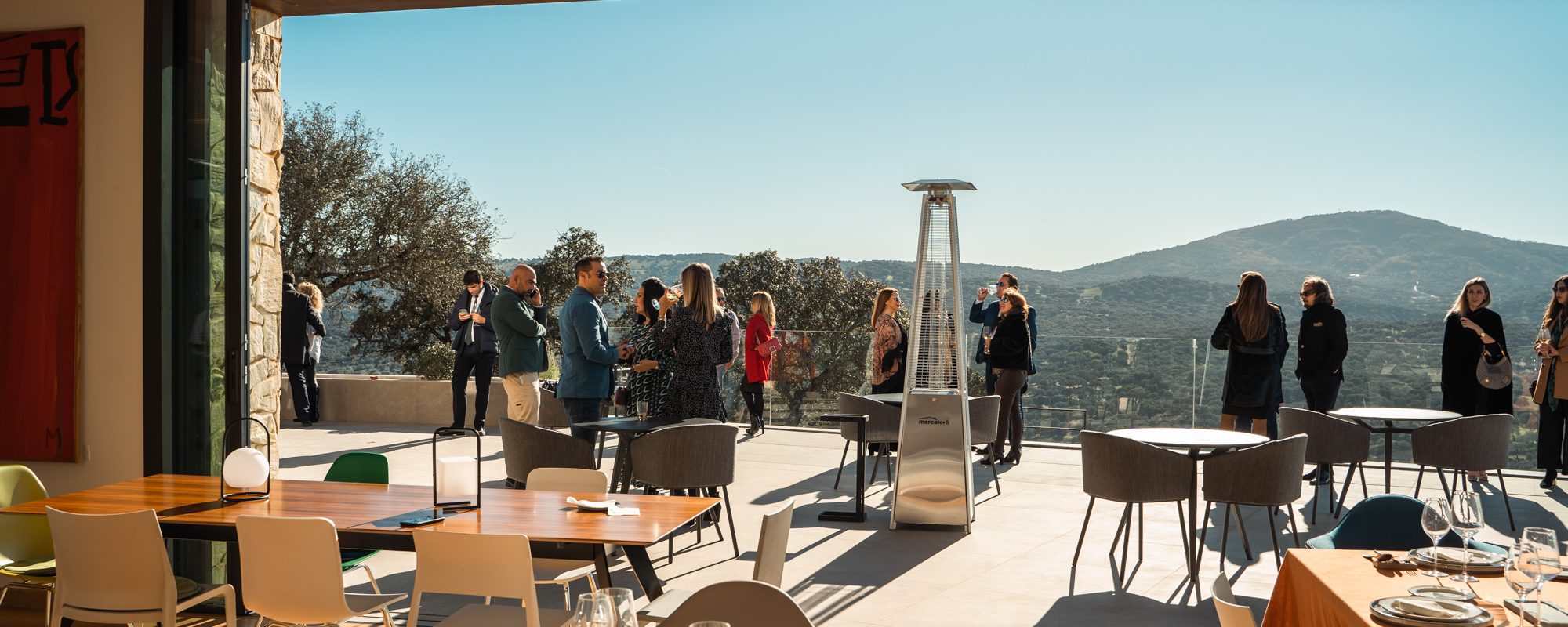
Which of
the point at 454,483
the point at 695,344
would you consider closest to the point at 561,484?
the point at 454,483

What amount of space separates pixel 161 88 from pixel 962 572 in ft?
14.3

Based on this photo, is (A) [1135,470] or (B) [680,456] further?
(B) [680,456]

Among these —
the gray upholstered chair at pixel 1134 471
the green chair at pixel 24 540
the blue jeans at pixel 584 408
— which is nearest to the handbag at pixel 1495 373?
the gray upholstered chair at pixel 1134 471

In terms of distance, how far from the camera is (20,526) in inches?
164

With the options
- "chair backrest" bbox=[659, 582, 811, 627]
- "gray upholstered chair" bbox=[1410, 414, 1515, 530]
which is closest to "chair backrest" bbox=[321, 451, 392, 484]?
"chair backrest" bbox=[659, 582, 811, 627]

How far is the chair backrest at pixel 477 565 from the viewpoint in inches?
118

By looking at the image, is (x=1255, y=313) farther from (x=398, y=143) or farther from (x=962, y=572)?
(x=398, y=143)

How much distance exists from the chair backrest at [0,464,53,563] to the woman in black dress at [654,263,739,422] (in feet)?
9.94

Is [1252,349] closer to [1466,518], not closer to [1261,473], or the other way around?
[1261,473]

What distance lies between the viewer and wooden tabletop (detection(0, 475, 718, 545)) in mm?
3334

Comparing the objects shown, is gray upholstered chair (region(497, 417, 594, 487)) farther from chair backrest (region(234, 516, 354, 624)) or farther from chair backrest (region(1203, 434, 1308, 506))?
chair backrest (region(1203, 434, 1308, 506))

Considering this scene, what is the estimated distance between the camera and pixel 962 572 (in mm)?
5570

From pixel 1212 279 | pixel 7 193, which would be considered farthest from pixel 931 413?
pixel 1212 279

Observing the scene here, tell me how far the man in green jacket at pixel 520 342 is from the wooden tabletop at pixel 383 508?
3.53 meters
